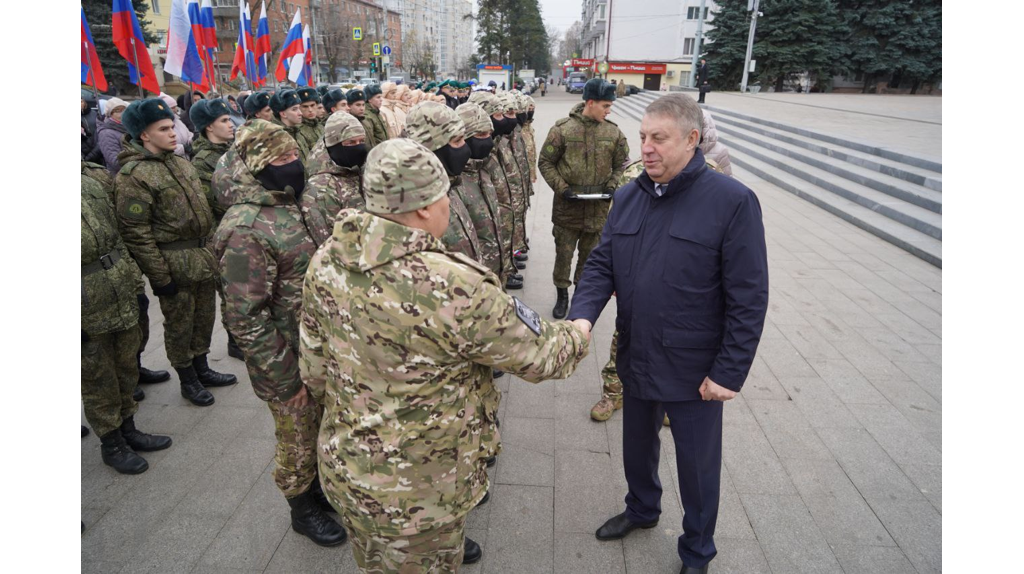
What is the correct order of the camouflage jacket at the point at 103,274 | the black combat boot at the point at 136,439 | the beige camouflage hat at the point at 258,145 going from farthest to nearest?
the black combat boot at the point at 136,439, the camouflage jacket at the point at 103,274, the beige camouflage hat at the point at 258,145

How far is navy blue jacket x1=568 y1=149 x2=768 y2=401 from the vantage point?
2.17 m

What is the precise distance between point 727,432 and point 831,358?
5.60 ft

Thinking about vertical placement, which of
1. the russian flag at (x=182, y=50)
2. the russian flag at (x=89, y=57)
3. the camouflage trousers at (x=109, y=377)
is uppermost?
the russian flag at (x=182, y=50)

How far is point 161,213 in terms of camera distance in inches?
146

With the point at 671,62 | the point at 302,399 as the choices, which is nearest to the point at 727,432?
the point at 302,399

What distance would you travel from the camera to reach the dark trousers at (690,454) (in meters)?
2.41

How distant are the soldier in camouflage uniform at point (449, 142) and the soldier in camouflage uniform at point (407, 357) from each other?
51.9 inches

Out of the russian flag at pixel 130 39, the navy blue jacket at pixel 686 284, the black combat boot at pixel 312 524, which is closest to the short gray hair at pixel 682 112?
the navy blue jacket at pixel 686 284

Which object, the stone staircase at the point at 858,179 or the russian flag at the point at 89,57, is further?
the stone staircase at the point at 858,179

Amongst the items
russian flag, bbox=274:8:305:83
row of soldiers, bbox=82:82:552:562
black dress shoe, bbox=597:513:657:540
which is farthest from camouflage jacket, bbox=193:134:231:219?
russian flag, bbox=274:8:305:83

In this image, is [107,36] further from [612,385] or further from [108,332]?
[612,385]

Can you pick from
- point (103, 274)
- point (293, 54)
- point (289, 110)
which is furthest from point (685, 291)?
point (293, 54)

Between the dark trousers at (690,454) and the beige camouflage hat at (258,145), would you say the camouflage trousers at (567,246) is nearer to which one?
the dark trousers at (690,454)

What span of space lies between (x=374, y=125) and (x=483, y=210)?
536cm
